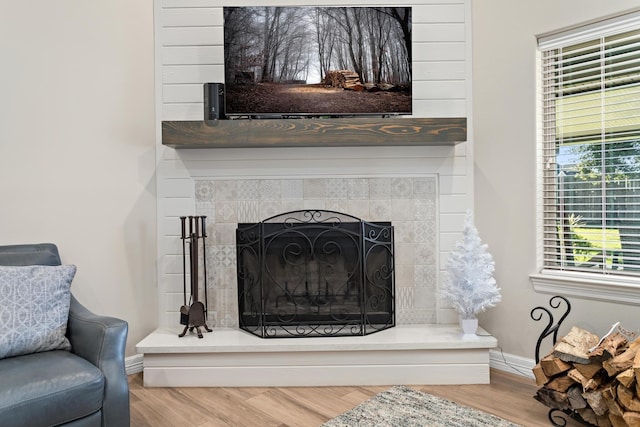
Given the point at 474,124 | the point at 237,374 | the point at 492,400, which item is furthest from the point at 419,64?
the point at 237,374

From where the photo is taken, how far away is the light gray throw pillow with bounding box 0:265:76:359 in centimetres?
190

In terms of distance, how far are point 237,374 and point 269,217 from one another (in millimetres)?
1046

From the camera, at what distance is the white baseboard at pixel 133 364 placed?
113 inches

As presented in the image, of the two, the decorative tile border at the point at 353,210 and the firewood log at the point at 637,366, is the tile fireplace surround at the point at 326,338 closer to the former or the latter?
the decorative tile border at the point at 353,210

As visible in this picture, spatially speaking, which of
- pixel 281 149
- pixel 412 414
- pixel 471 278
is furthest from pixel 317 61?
pixel 412 414

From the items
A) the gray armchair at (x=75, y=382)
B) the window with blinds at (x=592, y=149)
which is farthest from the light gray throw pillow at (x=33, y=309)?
the window with blinds at (x=592, y=149)

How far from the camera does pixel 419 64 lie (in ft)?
10.0

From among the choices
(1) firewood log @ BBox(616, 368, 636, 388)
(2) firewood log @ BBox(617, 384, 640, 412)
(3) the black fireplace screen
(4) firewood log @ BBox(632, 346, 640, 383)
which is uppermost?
(3) the black fireplace screen

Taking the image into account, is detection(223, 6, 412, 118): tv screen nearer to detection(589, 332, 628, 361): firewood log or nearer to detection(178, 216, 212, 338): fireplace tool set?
detection(178, 216, 212, 338): fireplace tool set

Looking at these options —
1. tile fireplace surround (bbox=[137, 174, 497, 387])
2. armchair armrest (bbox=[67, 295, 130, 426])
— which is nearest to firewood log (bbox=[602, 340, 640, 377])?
tile fireplace surround (bbox=[137, 174, 497, 387])

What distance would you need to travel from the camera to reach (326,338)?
108 inches

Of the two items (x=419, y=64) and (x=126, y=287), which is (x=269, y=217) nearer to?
(x=126, y=287)

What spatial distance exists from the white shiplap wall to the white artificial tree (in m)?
0.36

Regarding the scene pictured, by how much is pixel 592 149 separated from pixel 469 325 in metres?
1.28
